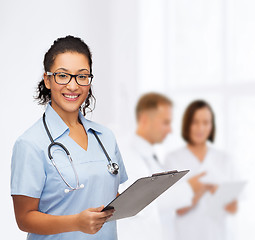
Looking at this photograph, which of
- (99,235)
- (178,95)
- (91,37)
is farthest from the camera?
(178,95)

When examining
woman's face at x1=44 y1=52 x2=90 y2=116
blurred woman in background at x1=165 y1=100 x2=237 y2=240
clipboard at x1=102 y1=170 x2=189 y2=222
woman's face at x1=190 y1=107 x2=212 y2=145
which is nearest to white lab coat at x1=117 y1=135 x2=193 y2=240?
blurred woman in background at x1=165 y1=100 x2=237 y2=240

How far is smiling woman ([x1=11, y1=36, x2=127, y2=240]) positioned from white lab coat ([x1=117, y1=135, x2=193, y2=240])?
0.81 m

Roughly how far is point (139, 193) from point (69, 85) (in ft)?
1.01

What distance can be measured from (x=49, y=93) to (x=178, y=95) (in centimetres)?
177

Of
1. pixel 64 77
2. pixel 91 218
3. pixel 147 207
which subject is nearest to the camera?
pixel 91 218

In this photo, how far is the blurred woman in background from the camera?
251 cm

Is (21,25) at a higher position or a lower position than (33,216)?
higher

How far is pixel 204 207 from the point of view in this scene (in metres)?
2.55

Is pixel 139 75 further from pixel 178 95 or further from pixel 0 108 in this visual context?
pixel 0 108

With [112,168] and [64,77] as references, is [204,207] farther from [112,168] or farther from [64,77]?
[64,77]

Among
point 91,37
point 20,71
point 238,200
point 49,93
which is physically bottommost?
point 238,200

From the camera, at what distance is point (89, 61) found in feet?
3.53

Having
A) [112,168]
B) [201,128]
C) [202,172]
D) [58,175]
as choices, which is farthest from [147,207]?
[58,175]

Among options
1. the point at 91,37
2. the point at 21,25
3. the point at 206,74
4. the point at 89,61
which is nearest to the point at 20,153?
the point at 89,61
